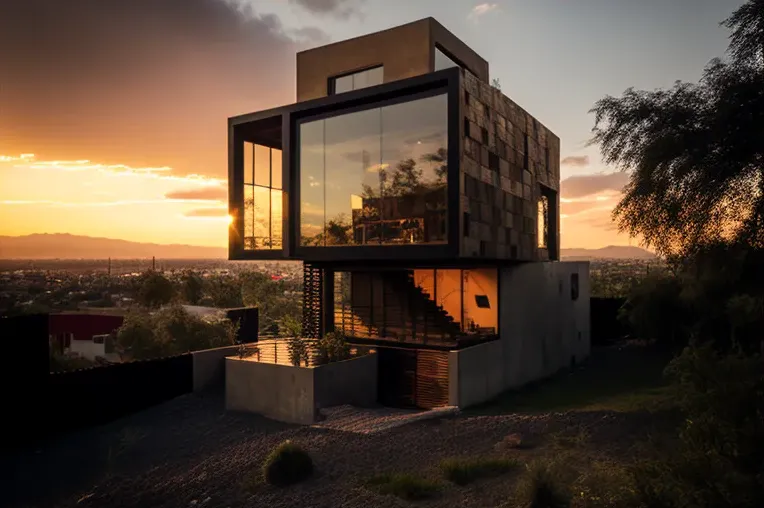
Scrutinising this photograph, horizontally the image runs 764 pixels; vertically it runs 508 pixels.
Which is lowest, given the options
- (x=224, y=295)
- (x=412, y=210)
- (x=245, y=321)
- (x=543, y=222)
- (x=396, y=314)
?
(x=224, y=295)

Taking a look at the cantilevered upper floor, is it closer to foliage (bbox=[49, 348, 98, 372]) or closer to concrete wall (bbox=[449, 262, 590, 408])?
concrete wall (bbox=[449, 262, 590, 408])

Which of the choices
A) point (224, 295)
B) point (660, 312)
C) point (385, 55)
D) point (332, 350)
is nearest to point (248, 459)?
point (332, 350)

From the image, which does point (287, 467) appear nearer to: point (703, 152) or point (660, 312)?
point (703, 152)

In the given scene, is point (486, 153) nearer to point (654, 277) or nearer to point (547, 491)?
point (547, 491)

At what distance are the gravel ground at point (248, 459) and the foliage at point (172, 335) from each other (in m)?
10.2

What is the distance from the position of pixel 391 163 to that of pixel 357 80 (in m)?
5.86

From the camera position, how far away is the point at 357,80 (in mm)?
20344

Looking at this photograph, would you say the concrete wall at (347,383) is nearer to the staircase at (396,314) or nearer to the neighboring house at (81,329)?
the staircase at (396,314)

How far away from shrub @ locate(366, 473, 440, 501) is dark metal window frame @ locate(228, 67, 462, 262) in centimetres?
682

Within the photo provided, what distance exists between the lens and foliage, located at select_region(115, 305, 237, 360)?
25.2 metres

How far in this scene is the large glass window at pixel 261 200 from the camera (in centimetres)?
1981

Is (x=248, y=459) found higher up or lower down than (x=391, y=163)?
lower down

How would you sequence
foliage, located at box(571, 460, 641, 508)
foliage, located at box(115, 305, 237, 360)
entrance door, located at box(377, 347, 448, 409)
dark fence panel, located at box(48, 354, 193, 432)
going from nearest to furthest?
foliage, located at box(571, 460, 641, 508), dark fence panel, located at box(48, 354, 193, 432), entrance door, located at box(377, 347, 448, 409), foliage, located at box(115, 305, 237, 360)

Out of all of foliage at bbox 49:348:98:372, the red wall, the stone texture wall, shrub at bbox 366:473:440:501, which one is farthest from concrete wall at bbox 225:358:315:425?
the red wall
